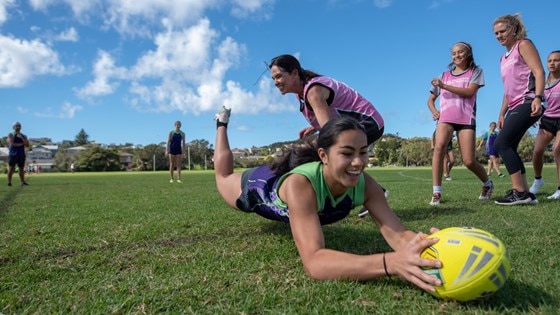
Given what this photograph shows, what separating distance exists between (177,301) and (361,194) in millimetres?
1558

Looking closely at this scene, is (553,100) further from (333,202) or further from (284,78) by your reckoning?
(333,202)

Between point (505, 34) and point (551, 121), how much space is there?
1.95 metres

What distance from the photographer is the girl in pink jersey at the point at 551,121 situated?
6492 mm

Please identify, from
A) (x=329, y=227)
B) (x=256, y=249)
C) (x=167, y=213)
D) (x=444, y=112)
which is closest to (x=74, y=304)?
(x=256, y=249)

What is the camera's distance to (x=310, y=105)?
4.21 meters

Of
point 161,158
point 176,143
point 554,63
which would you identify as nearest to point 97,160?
point 161,158

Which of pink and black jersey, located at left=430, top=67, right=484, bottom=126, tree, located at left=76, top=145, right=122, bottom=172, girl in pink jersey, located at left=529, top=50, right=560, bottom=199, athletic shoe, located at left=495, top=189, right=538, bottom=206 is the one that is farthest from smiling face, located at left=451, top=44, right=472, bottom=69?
tree, located at left=76, top=145, right=122, bottom=172

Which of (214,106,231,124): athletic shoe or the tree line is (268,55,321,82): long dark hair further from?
the tree line

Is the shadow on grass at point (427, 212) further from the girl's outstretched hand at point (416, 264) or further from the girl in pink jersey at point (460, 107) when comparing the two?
the girl's outstretched hand at point (416, 264)

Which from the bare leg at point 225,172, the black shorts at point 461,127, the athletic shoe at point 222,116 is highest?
the athletic shoe at point 222,116

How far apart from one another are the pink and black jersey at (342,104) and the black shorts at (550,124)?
3623mm

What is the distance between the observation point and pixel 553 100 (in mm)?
6492

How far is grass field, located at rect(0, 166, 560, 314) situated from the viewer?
6.96ft

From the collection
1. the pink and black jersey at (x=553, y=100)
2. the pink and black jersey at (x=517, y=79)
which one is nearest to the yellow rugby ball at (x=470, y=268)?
the pink and black jersey at (x=517, y=79)
